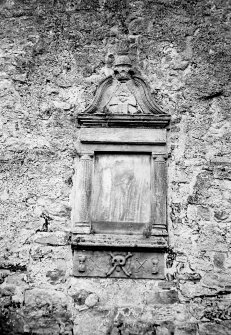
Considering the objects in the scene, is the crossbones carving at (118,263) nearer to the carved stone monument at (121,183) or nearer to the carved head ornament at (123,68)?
the carved stone monument at (121,183)

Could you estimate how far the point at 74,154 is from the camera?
5250 millimetres

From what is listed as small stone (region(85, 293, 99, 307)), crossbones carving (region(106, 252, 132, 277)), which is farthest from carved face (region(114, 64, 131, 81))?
small stone (region(85, 293, 99, 307))

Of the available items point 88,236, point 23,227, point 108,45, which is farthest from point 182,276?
point 108,45

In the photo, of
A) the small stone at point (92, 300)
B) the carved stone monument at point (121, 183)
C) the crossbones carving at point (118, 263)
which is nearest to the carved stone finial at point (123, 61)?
the carved stone monument at point (121, 183)

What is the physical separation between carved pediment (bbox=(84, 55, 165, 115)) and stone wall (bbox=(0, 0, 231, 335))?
103 millimetres

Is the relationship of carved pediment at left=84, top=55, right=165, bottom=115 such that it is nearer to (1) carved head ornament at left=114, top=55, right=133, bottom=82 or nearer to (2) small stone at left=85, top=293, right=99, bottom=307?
(1) carved head ornament at left=114, top=55, right=133, bottom=82

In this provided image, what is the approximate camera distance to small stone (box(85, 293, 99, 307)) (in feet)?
15.7

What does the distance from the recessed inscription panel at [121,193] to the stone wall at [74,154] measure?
0.84 feet

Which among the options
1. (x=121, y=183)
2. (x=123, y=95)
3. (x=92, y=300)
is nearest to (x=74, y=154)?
(x=121, y=183)

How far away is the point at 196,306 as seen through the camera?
15.7 ft

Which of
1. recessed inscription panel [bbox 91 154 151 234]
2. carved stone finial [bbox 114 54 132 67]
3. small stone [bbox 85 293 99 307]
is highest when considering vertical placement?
carved stone finial [bbox 114 54 132 67]

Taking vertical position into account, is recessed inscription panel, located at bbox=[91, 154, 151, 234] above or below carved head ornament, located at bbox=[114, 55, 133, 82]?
below

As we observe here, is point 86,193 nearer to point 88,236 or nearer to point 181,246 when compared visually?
point 88,236

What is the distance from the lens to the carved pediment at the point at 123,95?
17.5ft
